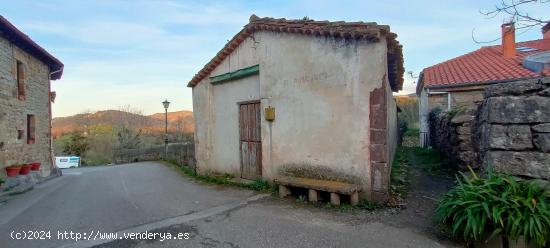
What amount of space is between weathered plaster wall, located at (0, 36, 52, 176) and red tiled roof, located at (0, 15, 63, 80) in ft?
0.63

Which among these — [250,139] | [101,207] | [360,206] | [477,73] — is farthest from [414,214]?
[477,73]

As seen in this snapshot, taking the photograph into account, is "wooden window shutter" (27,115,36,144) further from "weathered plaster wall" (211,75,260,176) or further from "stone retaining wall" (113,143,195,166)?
"weathered plaster wall" (211,75,260,176)

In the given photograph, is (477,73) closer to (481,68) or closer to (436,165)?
(481,68)

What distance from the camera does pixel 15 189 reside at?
31.1 ft

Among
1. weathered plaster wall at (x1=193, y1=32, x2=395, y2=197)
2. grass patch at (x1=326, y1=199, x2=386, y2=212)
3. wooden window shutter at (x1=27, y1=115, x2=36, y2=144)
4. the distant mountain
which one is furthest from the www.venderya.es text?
the distant mountain

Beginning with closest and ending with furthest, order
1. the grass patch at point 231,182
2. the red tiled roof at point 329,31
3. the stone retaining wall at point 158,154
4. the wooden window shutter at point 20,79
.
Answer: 1. the red tiled roof at point 329,31
2. the grass patch at point 231,182
3. the wooden window shutter at point 20,79
4. the stone retaining wall at point 158,154

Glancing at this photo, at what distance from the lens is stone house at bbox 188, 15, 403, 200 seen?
19.3 feet

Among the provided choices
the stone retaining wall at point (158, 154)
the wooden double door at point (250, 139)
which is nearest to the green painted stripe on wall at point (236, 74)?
the wooden double door at point (250, 139)

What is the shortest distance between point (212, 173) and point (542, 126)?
7.97 m

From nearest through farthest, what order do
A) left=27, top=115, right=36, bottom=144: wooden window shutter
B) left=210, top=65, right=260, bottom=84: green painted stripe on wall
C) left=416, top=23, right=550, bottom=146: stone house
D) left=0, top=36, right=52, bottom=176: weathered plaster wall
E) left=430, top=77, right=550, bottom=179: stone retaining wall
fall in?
left=430, top=77, right=550, bottom=179: stone retaining wall < left=210, top=65, right=260, bottom=84: green painted stripe on wall < left=0, top=36, right=52, bottom=176: weathered plaster wall < left=416, top=23, right=550, bottom=146: stone house < left=27, top=115, right=36, bottom=144: wooden window shutter

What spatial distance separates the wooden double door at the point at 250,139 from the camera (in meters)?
8.17

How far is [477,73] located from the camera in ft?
43.6

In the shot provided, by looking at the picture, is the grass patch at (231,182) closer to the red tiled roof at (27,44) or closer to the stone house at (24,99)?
the stone house at (24,99)

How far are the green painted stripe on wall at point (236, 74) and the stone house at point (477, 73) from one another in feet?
27.3
